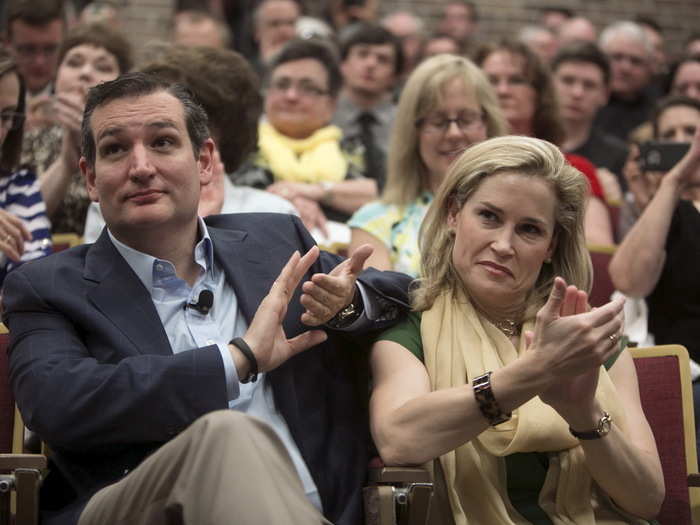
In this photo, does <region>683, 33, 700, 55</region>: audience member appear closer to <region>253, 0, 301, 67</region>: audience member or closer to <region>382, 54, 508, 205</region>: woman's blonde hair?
<region>253, 0, 301, 67</region>: audience member

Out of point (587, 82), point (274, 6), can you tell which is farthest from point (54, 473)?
point (274, 6)

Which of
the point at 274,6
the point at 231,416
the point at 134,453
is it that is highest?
the point at 274,6

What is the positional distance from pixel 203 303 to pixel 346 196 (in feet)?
6.55

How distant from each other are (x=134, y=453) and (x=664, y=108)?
2799 mm

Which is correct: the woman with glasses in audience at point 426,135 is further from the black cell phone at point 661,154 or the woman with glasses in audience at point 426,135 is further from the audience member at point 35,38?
the audience member at point 35,38

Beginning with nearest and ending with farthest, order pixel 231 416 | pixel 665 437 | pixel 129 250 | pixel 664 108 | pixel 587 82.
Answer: pixel 231 416, pixel 129 250, pixel 665 437, pixel 664 108, pixel 587 82

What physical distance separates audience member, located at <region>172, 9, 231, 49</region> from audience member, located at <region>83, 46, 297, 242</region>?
2634 millimetres

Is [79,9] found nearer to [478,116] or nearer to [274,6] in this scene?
[274,6]

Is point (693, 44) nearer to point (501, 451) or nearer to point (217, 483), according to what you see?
point (501, 451)

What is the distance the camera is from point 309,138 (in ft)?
15.3

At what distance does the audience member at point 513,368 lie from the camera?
2.21 m

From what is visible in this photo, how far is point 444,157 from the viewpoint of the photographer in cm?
359

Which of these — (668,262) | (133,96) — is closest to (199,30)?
(668,262)

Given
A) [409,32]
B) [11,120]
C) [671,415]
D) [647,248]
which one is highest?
[409,32]
